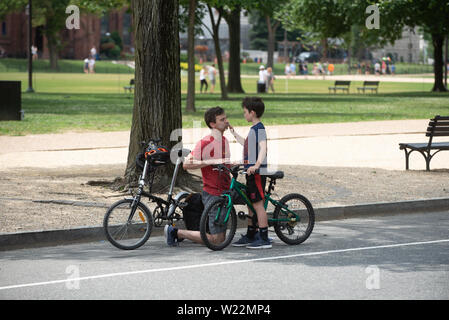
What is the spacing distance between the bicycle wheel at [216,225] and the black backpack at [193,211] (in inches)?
15.1

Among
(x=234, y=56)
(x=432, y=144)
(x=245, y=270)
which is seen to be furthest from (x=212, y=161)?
(x=234, y=56)

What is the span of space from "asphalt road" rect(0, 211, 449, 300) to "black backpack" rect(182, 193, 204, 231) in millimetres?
230

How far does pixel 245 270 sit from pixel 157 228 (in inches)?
95.5

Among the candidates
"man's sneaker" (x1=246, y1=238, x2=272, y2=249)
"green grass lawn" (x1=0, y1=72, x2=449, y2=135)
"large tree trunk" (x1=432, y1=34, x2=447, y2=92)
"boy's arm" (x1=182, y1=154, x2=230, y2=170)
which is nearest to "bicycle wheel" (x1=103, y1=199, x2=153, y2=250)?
"boy's arm" (x1=182, y1=154, x2=230, y2=170)

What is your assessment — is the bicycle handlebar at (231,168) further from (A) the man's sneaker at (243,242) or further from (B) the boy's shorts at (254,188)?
(A) the man's sneaker at (243,242)

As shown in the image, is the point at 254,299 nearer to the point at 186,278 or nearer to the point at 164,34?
the point at 186,278

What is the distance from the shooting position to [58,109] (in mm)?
33844

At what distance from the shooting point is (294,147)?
2042 centimetres

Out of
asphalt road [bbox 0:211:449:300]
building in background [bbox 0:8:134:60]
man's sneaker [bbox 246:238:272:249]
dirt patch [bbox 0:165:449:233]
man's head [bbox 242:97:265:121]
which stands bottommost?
asphalt road [bbox 0:211:449:300]

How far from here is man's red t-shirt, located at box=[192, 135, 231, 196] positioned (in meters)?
9.01

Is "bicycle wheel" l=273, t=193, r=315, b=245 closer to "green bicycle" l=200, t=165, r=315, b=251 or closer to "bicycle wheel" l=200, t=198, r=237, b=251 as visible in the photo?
"green bicycle" l=200, t=165, r=315, b=251

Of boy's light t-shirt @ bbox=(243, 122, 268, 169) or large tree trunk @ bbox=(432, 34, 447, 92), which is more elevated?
large tree trunk @ bbox=(432, 34, 447, 92)

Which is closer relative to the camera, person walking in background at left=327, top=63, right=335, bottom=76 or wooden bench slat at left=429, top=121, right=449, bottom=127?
wooden bench slat at left=429, top=121, right=449, bottom=127
